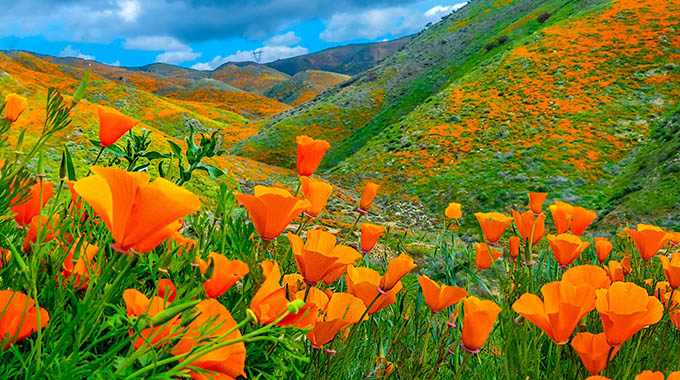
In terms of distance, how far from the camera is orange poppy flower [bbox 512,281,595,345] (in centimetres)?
100

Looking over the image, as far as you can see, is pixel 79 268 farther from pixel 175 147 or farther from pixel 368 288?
pixel 368 288

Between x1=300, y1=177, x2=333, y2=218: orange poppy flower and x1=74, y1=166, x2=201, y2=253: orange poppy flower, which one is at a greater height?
x1=74, y1=166, x2=201, y2=253: orange poppy flower

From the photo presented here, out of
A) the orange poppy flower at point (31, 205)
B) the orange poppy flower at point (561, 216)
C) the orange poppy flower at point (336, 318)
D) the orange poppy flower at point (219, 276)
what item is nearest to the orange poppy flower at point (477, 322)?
the orange poppy flower at point (336, 318)

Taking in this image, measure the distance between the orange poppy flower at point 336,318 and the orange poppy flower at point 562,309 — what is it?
42 centimetres

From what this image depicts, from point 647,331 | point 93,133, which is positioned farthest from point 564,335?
point 93,133

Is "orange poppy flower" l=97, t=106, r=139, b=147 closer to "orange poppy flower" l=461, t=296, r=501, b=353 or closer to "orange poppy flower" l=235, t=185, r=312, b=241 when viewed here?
"orange poppy flower" l=235, t=185, r=312, b=241

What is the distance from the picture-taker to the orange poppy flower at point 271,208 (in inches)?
36.5

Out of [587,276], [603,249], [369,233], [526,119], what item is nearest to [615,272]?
[603,249]

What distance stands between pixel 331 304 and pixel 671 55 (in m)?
25.0

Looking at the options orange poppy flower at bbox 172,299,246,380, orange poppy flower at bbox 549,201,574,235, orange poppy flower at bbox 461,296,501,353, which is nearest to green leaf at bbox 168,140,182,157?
orange poppy flower at bbox 172,299,246,380

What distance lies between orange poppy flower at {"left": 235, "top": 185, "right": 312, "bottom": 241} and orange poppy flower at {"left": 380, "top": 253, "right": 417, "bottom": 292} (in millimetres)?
341

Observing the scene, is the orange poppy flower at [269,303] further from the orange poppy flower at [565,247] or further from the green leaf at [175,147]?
the orange poppy flower at [565,247]

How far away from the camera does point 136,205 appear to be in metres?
0.58

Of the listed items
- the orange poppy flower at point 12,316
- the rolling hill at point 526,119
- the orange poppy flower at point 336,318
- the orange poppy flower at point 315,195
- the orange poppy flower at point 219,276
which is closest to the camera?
the orange poppy flower at point 12,316
